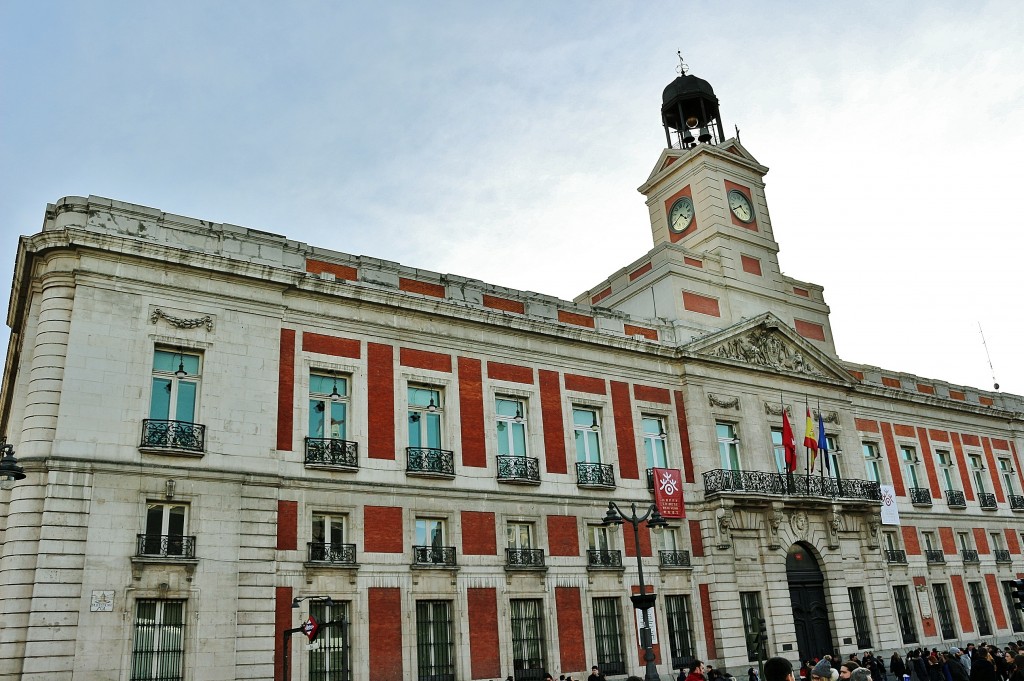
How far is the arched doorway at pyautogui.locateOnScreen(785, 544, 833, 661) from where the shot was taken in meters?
30.2

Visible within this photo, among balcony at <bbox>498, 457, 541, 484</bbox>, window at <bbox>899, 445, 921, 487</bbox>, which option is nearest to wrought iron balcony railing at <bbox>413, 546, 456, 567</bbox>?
balcony at <bbox>498, 457, 541, 484</bbox>

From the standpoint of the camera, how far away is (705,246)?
35.6 m

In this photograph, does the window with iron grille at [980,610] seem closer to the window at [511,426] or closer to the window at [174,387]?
the window at [511,426]

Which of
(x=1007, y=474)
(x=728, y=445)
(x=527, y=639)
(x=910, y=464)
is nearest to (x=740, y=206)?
(x=728, y=445)

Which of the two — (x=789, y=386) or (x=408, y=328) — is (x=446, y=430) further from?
(x=789, y=386)

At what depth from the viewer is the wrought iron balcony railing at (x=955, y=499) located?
126 ft

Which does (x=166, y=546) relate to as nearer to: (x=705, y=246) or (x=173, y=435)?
(x=173, y=435)

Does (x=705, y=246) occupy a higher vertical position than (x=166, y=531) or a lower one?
higher

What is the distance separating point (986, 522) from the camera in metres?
39.6

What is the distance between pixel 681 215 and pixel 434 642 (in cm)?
2204

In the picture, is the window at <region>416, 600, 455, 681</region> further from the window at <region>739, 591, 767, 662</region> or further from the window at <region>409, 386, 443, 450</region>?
the window at <region>739, 591, 767, 662</region>

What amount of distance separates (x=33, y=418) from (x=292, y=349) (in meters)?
Answer: 6.28

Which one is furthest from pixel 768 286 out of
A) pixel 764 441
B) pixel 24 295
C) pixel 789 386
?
pixel 24 295

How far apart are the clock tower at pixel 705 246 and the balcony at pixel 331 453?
13390mm
